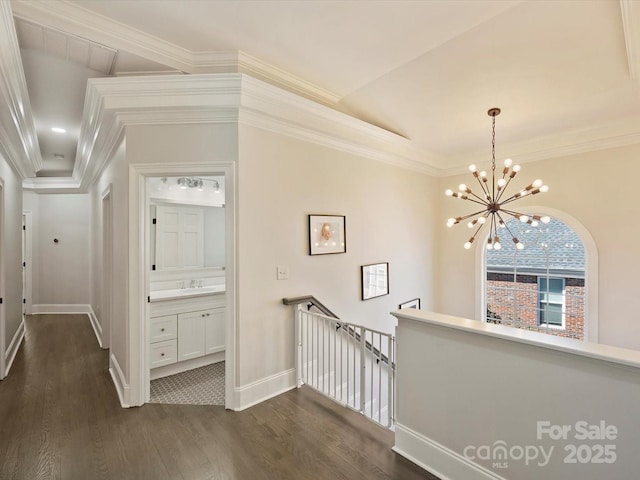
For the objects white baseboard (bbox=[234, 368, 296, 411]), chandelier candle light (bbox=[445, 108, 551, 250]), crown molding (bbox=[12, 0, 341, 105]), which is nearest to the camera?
crown molding (bbox=[12, 0, 341, 105])

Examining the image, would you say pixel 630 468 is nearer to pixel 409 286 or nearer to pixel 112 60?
pixel 409 286

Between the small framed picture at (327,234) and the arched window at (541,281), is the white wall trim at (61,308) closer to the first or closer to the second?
the small framed picture at (327,234)


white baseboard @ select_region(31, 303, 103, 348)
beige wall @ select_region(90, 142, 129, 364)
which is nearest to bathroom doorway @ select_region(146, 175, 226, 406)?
beige wall @ select_region(90, 142, 129, 364)

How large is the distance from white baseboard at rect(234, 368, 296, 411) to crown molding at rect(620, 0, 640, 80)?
4064 millimetres

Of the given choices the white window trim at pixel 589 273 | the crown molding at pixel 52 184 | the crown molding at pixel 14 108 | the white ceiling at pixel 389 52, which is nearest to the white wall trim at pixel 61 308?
the crown molding at pixel 52 184

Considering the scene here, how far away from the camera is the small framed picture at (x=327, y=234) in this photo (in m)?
3.22

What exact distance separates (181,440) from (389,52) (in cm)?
371

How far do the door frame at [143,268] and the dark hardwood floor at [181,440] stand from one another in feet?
1.02

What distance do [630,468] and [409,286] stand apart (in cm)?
354

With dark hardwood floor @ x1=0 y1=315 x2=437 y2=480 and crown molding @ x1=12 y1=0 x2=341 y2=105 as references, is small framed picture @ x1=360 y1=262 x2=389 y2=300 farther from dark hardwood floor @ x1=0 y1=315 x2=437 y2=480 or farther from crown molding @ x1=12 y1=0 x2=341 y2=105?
crown molding @ x1=12 y1=0 x2=341 y2=105

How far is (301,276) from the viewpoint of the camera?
315cm

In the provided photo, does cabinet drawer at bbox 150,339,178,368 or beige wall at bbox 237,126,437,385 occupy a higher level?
beige wall at bbox 237,126,437,385

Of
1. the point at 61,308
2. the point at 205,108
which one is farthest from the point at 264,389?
the point at 61,308

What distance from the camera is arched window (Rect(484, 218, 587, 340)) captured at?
4.16 m
